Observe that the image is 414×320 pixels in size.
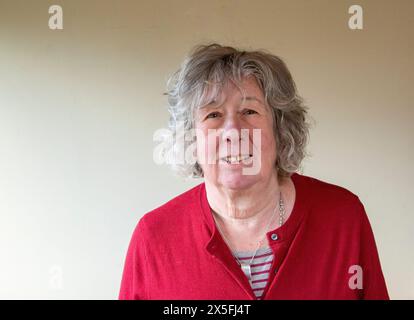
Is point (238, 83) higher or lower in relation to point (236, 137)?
higher

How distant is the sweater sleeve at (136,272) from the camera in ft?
3.86

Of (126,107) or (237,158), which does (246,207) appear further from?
(126,107)

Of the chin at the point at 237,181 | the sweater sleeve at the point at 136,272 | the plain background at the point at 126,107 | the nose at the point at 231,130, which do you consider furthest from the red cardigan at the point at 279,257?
the plain background at the point at 126,107

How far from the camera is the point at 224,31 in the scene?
203 cm

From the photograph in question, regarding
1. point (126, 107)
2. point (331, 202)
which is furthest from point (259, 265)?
point (126, 107)

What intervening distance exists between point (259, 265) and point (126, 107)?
1.18 meters

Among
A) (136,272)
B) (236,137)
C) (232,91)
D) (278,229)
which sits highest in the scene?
(232,91)

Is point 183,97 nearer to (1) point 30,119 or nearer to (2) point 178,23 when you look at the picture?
(2) point 178,23

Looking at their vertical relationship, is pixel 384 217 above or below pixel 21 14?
below

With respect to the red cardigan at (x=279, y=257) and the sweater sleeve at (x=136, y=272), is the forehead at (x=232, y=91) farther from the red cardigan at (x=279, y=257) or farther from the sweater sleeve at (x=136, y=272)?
the sweater sleeve at (x=136, y=272)

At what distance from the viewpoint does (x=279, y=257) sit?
112 centimetres

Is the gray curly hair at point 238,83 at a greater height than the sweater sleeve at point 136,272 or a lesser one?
greater
